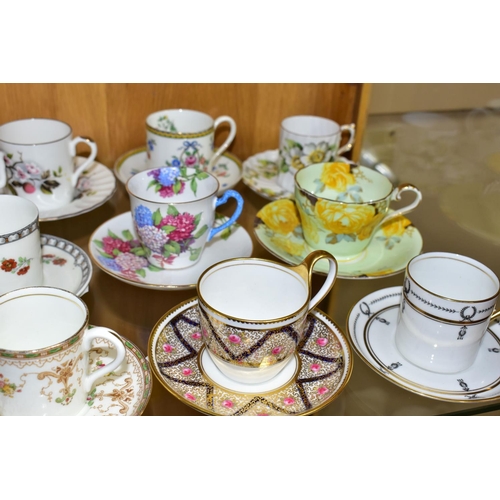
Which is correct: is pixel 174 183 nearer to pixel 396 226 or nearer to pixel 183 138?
pixel 183 138

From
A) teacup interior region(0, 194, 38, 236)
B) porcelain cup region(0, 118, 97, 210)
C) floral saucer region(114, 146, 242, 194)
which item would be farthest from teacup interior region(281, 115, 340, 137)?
teacup interior region(0, 194, 38, 236)

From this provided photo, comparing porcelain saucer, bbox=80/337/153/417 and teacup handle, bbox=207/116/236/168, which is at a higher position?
teacup handle, bbox=207/116/236/168

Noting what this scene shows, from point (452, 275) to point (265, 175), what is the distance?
409mm

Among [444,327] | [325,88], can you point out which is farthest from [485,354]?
[325,88]

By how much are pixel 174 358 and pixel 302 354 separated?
142 mm

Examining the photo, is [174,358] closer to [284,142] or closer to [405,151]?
[284,142]

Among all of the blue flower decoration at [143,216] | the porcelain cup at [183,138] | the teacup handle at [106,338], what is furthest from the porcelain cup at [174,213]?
the teacup handle at [106,338]

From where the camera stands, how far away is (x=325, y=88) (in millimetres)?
1036

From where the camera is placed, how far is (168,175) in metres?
0.84

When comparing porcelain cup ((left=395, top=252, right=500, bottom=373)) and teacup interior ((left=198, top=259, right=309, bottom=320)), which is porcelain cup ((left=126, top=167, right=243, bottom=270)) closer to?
teacup interior ((left=198, top=259, right=309, bottom=320))

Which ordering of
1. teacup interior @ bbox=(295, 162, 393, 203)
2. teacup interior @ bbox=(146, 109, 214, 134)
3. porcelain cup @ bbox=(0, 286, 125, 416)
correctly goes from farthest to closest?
teacup interior @ bbox=(146, 109, 214, 134) < teacup interior @ bbox=(295, 162, 393, 203) < porcelain cup @ bbox=(0, 286, 125, 416)

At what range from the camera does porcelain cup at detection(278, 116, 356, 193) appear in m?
0.94

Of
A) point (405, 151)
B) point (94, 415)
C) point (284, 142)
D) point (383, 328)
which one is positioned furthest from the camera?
point (405, 151)

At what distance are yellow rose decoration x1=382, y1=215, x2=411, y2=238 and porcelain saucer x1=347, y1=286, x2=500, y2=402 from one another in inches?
6.5
